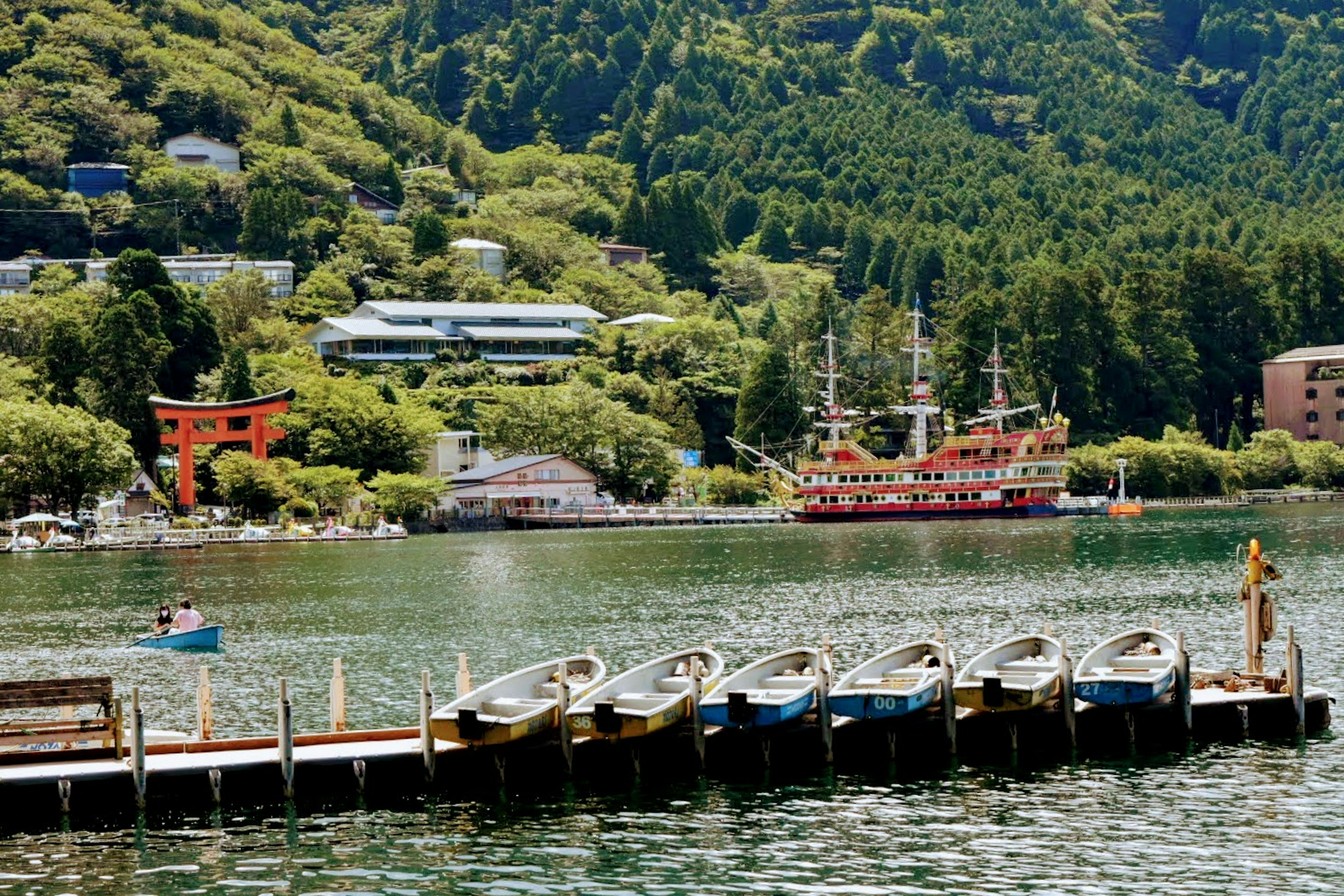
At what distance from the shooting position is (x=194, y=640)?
56406 mm

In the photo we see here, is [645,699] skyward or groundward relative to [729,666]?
skyward

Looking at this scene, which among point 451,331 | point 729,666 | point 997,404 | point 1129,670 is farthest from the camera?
point 451,331

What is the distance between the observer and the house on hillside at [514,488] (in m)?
141

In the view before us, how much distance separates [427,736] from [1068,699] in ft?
37.0

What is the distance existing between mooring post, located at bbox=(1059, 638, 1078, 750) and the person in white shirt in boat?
28101mm

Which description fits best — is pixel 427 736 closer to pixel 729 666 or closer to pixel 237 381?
pixel 729 666

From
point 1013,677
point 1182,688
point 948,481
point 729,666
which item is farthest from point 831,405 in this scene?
point 1182,688

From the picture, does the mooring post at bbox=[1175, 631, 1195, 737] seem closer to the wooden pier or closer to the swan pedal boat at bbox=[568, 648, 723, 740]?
the swan pedal boat at bbox=[568, 648, 723, 740]

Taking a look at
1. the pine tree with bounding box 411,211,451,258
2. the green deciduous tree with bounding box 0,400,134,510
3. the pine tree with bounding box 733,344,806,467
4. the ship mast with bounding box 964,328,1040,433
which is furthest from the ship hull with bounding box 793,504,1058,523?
the pine tree with bounding box 411,211,451,258

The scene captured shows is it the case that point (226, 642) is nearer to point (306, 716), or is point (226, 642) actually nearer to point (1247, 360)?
point (306, 716)

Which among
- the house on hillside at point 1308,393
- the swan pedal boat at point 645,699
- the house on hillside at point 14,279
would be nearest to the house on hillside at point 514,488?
the house on hillside at point 14,279

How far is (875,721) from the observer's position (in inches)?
1383

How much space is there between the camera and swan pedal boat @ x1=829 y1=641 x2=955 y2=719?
35.0 meters

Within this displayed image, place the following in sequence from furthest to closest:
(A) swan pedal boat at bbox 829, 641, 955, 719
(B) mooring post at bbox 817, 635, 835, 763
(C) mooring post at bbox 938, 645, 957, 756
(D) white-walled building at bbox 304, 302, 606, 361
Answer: (D) white-walled building at bbox 304, 302, 606, 361 → (C) mooring post at bbox 938, 645, 957, 756 → (A) swan pedal boat at bbox 829, 641, 955, 719 → (B) mooring post at bbox 817, 635, 835, 763
